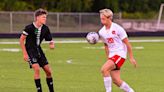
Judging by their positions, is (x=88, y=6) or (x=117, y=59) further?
(x=88, y=6)

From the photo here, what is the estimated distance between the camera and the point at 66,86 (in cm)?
1314

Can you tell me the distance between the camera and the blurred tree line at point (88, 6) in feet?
165

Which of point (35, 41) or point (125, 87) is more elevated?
point (35, 41)

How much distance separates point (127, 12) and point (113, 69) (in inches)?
1936

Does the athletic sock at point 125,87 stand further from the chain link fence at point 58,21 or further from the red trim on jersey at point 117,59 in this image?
the chain link fence at point 58,21

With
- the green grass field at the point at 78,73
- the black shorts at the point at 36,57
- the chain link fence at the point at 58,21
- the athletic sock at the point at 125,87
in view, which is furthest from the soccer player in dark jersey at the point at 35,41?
the chain link fence at the point at 58,21

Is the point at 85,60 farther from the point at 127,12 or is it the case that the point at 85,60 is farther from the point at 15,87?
the point at 127,12

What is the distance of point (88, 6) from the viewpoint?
5303cm

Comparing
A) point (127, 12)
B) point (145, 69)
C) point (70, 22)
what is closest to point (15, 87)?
point (145, 69)

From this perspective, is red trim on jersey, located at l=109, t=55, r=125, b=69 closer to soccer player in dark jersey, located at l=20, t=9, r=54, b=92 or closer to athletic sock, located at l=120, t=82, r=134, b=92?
athletic sock, located at l=120, t=82, r=134, b=92

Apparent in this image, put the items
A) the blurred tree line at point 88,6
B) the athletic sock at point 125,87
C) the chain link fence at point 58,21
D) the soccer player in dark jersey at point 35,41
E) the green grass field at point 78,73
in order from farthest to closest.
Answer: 1. the blurred tree line at point 88,6
2. the chain link fence at point 58,21
3. the green grass field at point 78,73
4. the soccer player in dark jersey at point 35,41
5. the athletic sock at point 125,87

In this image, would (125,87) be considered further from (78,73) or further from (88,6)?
(88,6)

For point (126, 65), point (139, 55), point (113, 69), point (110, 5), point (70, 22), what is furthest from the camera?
point (110, 5)

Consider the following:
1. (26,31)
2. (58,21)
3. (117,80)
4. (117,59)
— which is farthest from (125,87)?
(58,21)
